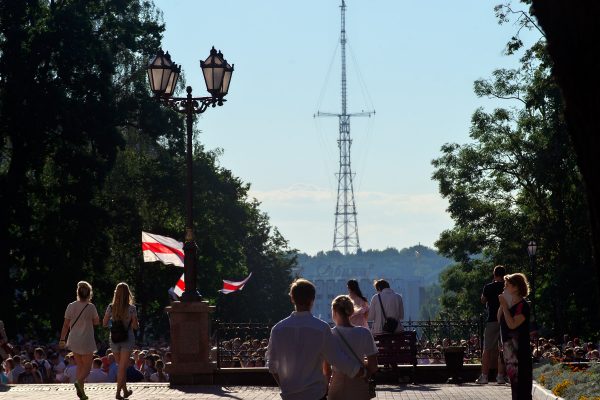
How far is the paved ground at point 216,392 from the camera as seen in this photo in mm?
18750

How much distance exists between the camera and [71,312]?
17391 millimetres

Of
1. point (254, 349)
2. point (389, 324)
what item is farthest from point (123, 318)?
point (254, 349)

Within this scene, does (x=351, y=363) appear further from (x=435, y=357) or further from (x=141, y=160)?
(x=141, y=160)

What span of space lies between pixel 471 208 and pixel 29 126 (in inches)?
754

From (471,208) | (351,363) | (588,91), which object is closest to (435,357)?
(351,363)

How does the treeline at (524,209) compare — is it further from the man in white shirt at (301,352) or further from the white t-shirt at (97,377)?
the man in white shirt at (301,352)

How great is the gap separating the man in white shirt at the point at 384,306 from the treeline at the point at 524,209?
24.9 metres

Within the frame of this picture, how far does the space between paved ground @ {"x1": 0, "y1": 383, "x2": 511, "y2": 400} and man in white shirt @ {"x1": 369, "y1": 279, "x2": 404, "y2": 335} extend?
95 centimetres

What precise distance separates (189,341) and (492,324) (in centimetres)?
537

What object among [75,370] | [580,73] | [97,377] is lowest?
[97,377]

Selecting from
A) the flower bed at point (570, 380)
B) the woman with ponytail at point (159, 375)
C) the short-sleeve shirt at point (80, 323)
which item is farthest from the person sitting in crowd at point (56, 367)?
the flower bed at point (570, 380)

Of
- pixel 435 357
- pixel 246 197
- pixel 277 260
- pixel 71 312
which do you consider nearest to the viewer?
pixel 71 312

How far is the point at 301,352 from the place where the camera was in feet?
30.3

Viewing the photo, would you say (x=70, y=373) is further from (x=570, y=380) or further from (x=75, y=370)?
(x=570, y=380)
